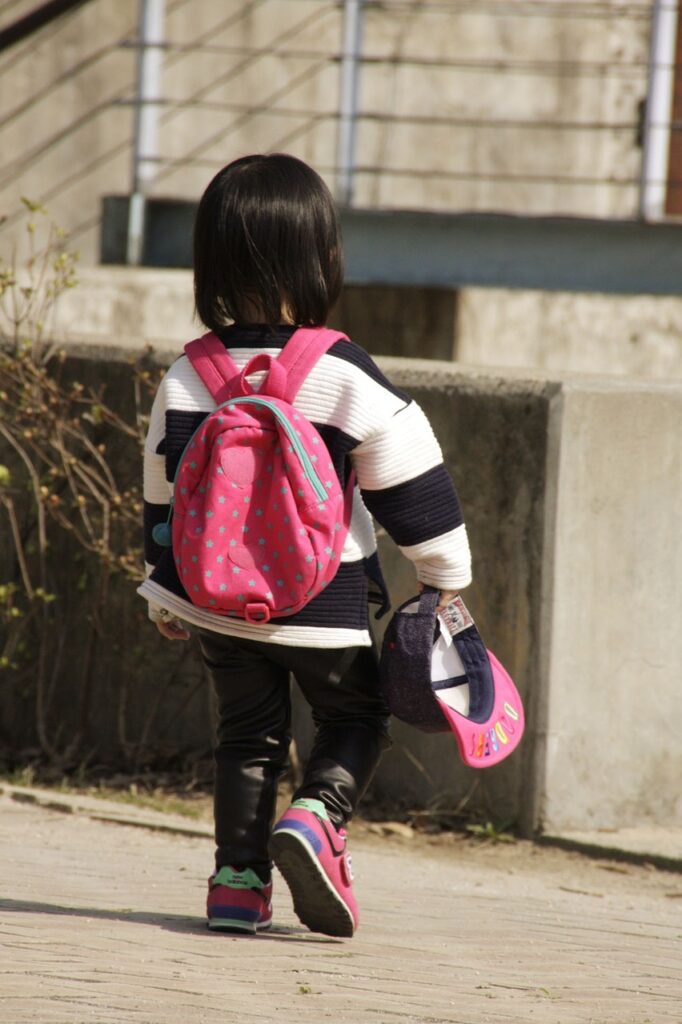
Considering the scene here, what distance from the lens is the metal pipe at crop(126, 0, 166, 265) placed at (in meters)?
8.54

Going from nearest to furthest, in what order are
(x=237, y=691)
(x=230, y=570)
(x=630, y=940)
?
(x=230, y=570) → (x=237, y=691) → (x=630, y=940)

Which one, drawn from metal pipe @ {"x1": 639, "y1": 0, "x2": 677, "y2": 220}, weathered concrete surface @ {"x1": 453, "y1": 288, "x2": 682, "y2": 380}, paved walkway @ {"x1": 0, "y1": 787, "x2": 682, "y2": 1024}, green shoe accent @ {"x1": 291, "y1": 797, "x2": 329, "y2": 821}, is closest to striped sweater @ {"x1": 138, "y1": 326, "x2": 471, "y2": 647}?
green shoe accent @ {"x1": 291, "y1": 797, "x2": 329, "y2": 821}

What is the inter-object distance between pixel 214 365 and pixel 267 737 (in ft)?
2.76

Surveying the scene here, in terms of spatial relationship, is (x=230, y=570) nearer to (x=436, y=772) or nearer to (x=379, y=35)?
(x=436, y=772)

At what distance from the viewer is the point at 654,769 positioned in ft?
16.7

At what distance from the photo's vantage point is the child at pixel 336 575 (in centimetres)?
344

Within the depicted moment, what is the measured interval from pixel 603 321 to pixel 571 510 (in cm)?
432

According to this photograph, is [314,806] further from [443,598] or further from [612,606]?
[612,606]

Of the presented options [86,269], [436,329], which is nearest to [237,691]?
[86,269]

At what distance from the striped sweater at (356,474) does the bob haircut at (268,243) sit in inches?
2.7

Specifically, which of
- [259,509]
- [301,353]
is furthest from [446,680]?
[301,353]

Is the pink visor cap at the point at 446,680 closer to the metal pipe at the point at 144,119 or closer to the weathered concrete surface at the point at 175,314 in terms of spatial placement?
the weathered concrete surface at the point at 175,314

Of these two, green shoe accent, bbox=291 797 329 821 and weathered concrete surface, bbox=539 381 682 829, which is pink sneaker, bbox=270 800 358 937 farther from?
weathered concrete surface, bbox=539 381 682 829

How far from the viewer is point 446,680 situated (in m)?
3.58
